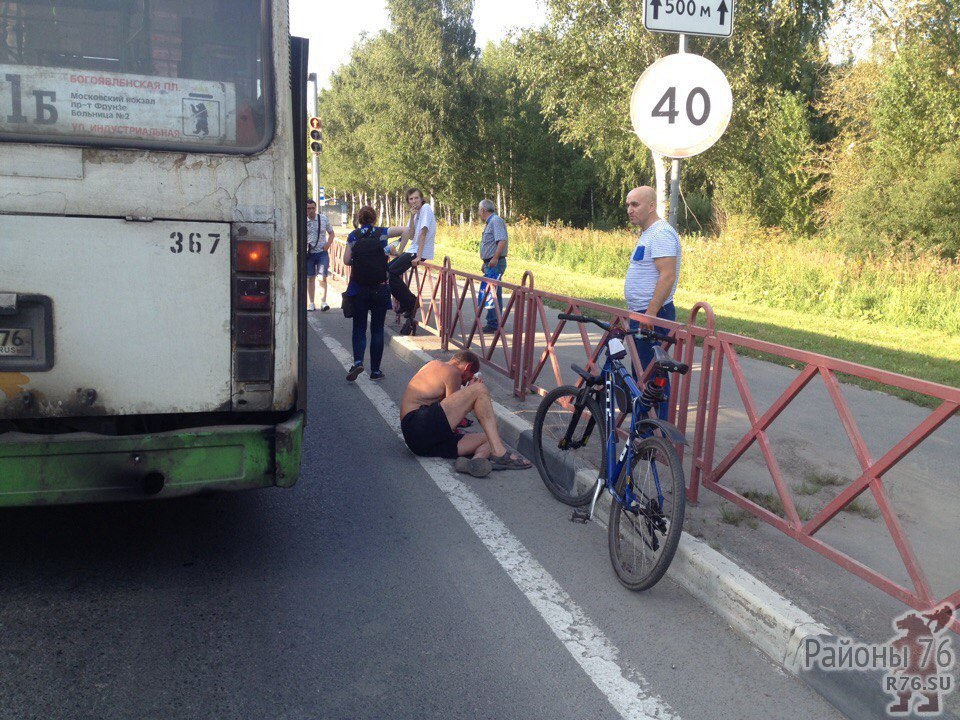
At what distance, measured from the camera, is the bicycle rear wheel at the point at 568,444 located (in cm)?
562

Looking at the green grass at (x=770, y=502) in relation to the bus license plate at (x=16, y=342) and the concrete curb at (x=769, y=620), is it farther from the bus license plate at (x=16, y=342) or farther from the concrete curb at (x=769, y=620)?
the bus license plate at (x=16, y=342)

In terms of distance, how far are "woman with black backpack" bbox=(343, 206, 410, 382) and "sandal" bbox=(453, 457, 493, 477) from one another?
3.44m

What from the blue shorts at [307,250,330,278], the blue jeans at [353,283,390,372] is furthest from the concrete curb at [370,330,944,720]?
the blue shorts at [307,250,330,278]

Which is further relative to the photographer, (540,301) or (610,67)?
(610,67)

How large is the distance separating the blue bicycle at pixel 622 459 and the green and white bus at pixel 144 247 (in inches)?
66.8

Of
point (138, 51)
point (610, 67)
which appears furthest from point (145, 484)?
point (610, 67)

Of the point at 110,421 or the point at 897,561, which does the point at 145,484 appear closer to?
the point at 110,421

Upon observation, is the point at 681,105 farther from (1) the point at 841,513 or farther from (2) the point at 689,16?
(1) the point at 841,513

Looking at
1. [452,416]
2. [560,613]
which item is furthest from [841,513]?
[452,416]

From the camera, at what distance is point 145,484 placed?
4035mm

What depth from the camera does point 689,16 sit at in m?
6.28

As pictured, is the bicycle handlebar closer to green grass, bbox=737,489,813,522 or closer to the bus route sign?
green grass, bbox=737,489,813,522

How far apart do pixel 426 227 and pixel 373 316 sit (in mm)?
2227

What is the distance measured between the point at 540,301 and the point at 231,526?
152 inches
